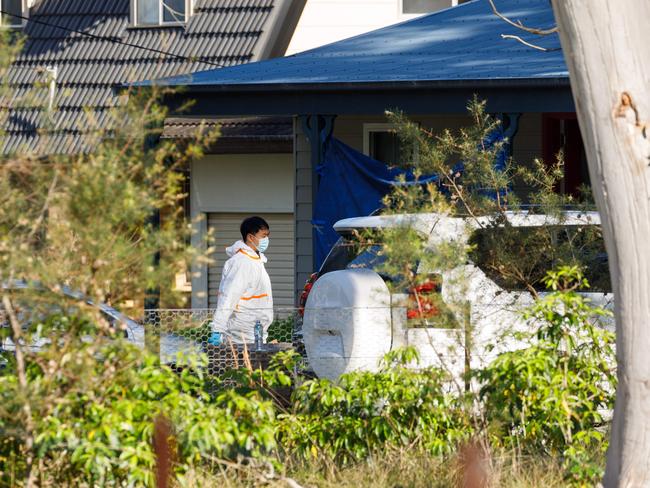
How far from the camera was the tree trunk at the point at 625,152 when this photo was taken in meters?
5.66

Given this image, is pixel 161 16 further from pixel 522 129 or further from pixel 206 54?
pixel 522 129

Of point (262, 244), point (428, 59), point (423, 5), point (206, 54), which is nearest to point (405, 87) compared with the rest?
point (428, 59)

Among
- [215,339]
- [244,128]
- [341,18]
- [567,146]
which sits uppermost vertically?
[341,18]

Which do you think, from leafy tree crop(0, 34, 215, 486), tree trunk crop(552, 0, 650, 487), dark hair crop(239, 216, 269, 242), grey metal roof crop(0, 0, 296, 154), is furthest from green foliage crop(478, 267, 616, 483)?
grey metal roof crop(0, 0, 296, 154)

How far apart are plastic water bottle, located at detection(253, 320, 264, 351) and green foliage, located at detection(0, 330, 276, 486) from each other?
2721mm

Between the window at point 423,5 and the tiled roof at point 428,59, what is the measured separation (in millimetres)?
2376

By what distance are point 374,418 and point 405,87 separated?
7284 mm

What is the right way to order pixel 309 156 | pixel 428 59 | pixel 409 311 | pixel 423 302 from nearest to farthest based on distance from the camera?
pixel 423 302 → pixel 409 311 → pixel 428 59 → pixel 309 156

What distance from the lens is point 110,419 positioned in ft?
18.1

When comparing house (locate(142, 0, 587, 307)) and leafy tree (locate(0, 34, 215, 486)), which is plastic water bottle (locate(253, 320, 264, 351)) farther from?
house (locate(142, 0, 587, 307))

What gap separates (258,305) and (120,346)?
5712mm

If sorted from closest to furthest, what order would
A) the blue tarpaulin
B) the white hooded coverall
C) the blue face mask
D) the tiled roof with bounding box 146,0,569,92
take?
1. the white hooded coverall
2. the blue face mask
3. the tiled roof with bounding box 146,0,569,92
4. the blue tarpaulin

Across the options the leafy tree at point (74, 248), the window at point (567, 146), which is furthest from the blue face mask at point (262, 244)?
the leafy tree at point (74, 248)

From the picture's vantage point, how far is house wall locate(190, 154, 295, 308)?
19.4m
